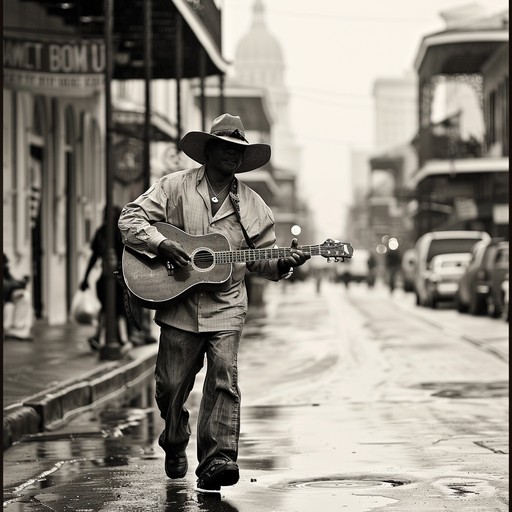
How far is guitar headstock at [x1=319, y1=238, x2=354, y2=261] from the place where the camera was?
7.36 meters

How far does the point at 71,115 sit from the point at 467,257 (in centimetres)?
1239

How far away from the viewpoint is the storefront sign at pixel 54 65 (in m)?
18.5

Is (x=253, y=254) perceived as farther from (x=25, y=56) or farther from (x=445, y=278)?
(x=445, y=278)

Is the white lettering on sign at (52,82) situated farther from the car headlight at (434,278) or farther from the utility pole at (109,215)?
the car headlight at (434,278)

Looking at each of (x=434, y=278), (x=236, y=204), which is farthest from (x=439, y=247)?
(x=236, y=204)

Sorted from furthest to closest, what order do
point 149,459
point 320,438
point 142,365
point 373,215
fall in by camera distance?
point 373,215, point 142,365, point 320,438, point 149,459

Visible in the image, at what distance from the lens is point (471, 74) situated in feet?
203

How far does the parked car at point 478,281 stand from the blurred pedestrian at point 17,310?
11022mm

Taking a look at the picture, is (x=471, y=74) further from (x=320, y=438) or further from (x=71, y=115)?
(x=320, y=438)

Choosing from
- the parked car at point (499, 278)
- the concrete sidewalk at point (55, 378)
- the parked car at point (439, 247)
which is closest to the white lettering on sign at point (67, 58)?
the concrete sidewalk at point (55, 378)

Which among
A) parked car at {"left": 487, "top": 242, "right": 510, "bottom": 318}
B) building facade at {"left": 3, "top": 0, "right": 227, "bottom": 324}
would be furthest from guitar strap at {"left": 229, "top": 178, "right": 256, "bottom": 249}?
parked car at {"left": 487, "top": 242, "right": 510, "bottom": 318}

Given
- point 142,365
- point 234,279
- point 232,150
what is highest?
point 232,150

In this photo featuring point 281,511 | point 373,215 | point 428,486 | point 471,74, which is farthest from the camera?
point 373,215

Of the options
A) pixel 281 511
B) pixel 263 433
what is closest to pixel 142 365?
pixel 263 433
